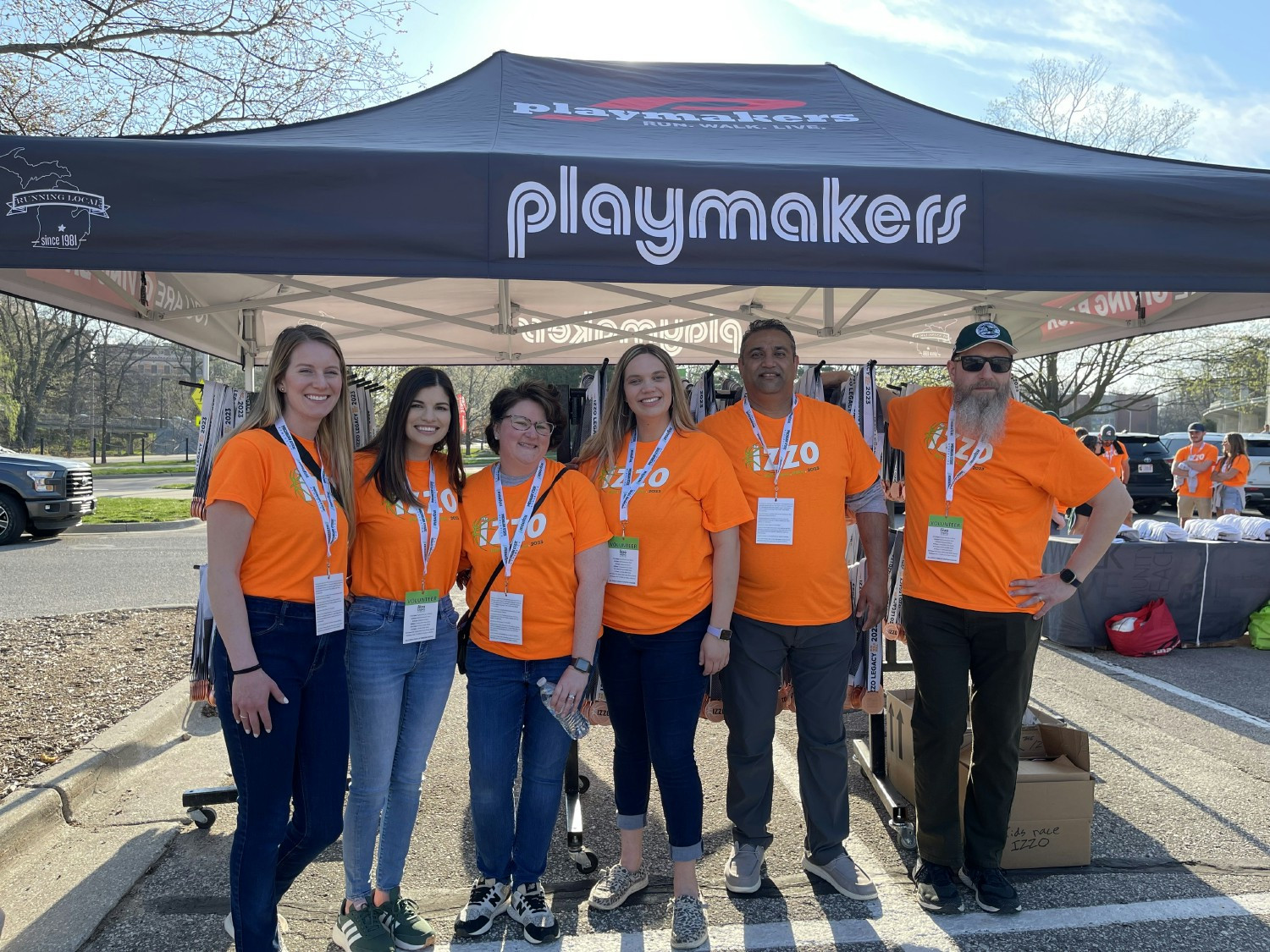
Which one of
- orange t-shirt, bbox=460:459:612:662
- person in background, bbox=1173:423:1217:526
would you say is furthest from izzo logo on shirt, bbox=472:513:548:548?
person in background, bbox=1173:423:1217:526

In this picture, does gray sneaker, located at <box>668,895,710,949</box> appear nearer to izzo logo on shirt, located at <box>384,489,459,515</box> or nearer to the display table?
izzo logo on shirt, located at <box>384,489,459,515</box>

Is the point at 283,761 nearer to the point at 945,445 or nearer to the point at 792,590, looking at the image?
the point at 792,590

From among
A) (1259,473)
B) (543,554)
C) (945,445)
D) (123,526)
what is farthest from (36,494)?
(1259,473)

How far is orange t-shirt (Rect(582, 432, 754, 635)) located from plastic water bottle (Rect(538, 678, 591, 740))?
0.95 feet

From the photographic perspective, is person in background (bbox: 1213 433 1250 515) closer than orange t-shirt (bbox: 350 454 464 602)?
No

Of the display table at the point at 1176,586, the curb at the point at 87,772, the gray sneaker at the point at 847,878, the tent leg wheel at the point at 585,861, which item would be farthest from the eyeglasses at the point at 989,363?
the display table at the point at 1176,586

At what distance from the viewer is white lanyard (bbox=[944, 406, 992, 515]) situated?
9.54 ft

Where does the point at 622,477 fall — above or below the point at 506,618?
above

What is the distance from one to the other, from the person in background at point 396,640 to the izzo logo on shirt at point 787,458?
1007 mm

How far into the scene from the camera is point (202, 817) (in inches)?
137

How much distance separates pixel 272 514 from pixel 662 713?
1.37 metres

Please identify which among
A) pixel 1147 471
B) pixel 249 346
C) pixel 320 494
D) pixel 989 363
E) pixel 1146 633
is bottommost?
pixel 1146 633

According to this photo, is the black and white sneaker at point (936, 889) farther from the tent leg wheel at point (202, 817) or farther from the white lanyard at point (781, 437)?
the tent leg wheel at point (202, 817)

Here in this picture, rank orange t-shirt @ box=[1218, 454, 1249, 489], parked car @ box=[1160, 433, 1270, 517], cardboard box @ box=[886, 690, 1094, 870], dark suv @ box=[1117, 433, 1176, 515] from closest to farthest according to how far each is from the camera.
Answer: cardboard box @ box=[886, 690, 1094, 870], orange t-shirt @ box=[1218, 454, 1249, 489], parked car @ box=[1160, 433, 1270, 517], dark suv @ box=[1117, 433, 1176, 515]
